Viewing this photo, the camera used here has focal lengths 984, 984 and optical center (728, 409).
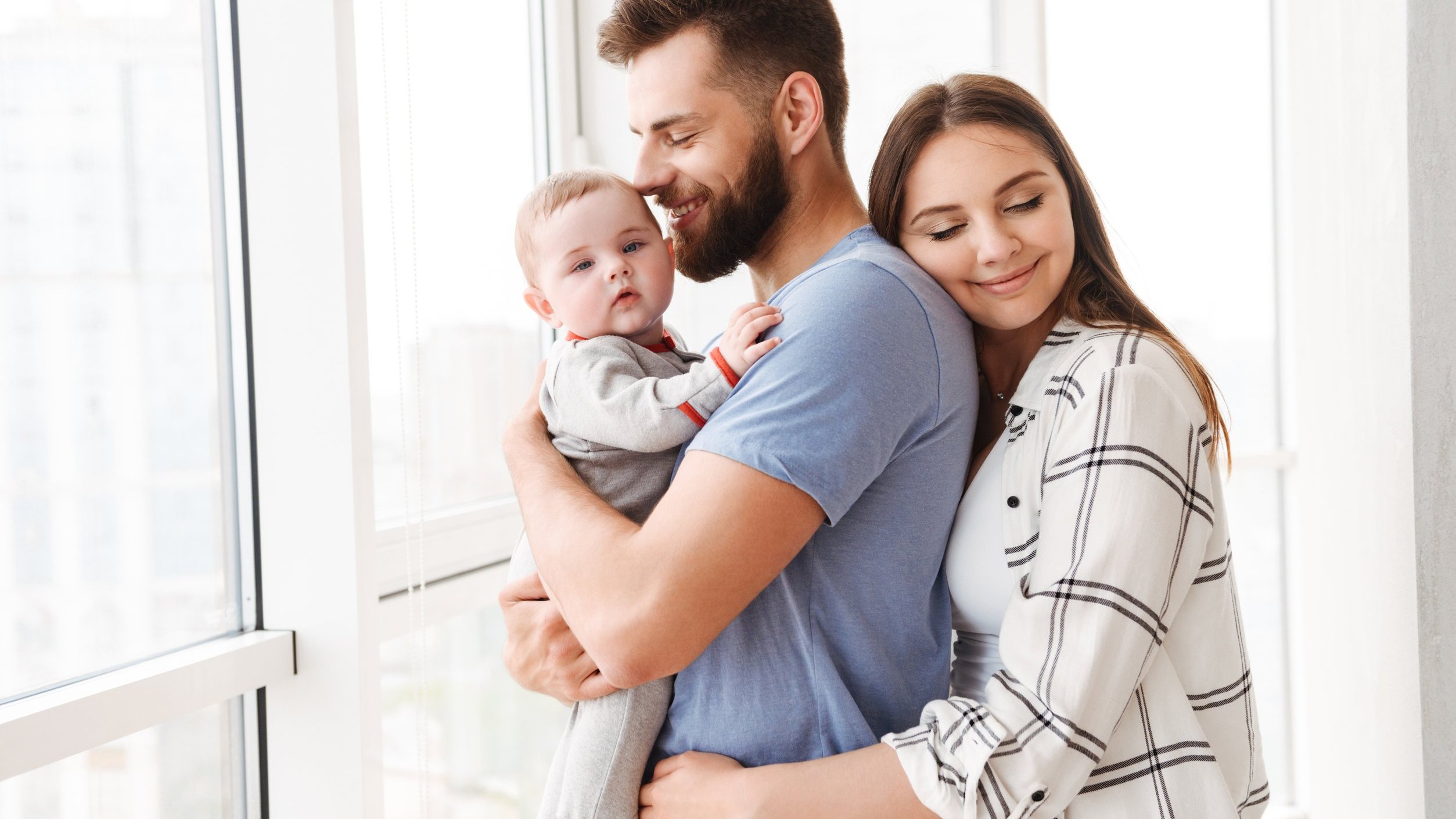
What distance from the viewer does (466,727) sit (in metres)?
2.18

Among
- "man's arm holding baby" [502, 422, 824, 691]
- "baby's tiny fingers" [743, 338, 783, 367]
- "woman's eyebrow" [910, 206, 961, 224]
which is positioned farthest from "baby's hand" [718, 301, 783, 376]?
"woman's eyebrow" [910, 206, 961, 224]

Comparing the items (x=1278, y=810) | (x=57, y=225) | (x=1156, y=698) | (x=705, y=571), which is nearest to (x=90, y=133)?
(x=57, y=225)

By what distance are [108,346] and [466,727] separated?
121 centimetres

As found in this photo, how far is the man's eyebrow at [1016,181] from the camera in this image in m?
1.27

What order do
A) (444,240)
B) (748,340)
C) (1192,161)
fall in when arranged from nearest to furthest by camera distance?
(748,340) → (444,240) → (1192,161)

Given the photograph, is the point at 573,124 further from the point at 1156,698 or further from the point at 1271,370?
the point at 1271,370

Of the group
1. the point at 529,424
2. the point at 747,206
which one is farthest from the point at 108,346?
the point at 747,206

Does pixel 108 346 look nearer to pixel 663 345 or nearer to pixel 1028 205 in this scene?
pixel 663 345

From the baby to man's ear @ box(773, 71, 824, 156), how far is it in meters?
0.24

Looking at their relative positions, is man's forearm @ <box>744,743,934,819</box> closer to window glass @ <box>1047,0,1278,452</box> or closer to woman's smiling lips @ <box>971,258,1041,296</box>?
woman's smiling lips @ <box>971,258,1041,296</box>

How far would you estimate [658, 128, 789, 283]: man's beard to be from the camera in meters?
1.41

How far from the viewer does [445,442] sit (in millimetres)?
2078

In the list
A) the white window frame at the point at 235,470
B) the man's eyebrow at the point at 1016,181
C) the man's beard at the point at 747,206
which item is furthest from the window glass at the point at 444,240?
the man's eyebrow at the point at 1016,181

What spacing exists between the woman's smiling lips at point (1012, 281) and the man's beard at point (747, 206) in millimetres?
328
